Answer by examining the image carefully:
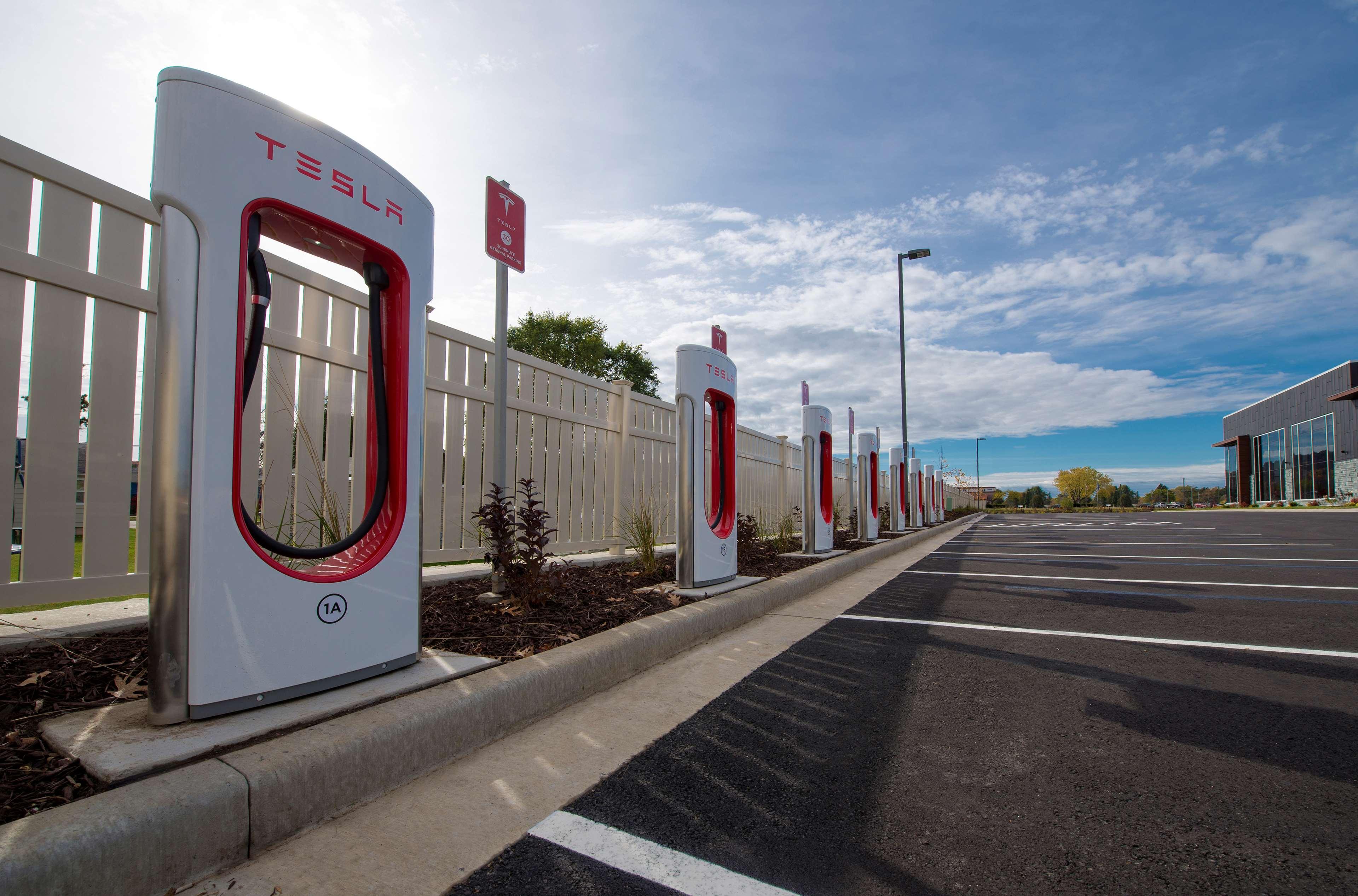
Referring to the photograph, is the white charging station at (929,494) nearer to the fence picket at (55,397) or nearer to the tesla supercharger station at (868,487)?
the tesla supercharger station at (868,487)

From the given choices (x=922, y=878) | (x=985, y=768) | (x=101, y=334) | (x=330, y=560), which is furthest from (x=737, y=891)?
(x=101, y=334)

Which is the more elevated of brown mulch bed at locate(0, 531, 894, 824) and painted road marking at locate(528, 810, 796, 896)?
brown mulch bed at locate(0, 531, 894, 824)

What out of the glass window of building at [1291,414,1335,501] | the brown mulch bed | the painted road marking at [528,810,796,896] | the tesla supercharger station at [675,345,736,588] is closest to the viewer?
the painted road marking at [528,810,796,896]

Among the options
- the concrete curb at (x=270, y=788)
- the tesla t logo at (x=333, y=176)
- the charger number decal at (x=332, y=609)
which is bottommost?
the concrete curb at (x=270, y=788)

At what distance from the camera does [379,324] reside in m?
2.94

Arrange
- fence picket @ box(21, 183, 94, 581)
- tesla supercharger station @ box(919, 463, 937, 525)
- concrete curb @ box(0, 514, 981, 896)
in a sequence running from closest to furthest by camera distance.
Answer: concrete curb @ box(0, 514, 981, 896) < fence picket @ box(21, 183, 94, 581) < tesla supercharger station @ box(919, 463, 937, 525)

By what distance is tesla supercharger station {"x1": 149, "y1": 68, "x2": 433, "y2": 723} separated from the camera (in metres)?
2.08

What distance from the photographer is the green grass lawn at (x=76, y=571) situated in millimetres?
2863

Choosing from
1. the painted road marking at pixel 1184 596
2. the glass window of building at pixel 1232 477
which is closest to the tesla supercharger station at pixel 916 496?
the painted road marking at pixel 1184 596

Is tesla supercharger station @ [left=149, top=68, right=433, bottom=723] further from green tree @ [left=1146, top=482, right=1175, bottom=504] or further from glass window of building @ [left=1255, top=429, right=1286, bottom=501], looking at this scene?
green tree @ [left=1146, top=482, right=1175, bottom=504]

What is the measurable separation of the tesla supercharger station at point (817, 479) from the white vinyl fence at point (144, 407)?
3511 millimetres

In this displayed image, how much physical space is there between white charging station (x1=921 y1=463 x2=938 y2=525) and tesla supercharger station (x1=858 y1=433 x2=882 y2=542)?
9634 millimetres

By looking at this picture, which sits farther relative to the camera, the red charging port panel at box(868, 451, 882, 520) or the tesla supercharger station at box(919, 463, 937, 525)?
the tesla supercharger station at box(919, 463, 937, 525)

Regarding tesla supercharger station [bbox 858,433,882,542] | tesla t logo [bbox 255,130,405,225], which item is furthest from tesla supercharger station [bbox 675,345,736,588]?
tesla supercharger station [bbox 858,433,882,542]
